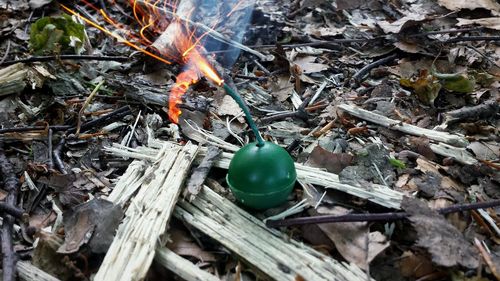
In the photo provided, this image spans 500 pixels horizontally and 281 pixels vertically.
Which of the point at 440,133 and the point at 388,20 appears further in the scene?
the point at 388,20

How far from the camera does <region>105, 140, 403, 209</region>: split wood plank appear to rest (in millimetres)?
2258

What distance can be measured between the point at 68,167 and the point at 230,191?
3.35ft

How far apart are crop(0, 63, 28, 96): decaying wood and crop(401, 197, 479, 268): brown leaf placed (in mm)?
2735

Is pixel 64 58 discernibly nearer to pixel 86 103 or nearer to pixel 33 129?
pixel 86 103

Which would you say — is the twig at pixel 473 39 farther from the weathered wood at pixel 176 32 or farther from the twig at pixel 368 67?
the weathered wood at pixel 176 32

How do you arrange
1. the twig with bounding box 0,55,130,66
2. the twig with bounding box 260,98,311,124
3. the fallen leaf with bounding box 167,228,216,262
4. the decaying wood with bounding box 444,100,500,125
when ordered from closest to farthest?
the fallen leaf with bounding box 167,228,216,262 → the decaying wood with bounding box 444,100,500,125 → the twig with bounding box 260,98,311,124 → the twig with bounding box 0,55,130,66

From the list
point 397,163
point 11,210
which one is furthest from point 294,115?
point 11,210

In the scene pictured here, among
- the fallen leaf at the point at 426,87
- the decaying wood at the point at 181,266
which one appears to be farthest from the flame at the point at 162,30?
the fallen leaf at the point at 426,87

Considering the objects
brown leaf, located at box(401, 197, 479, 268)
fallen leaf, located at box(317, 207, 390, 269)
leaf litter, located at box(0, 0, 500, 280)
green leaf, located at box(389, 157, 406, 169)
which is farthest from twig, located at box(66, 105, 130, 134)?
brown leaf, located at box(401, 197, 479, 268)

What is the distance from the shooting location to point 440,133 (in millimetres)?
2807

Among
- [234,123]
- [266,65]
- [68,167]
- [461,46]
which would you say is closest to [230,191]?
[234,123]

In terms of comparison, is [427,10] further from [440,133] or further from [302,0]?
[440,133]

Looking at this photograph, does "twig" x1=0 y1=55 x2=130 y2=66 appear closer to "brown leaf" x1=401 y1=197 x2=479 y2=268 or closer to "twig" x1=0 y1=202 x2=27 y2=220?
"twig" x1=0 y1=202 x2=27 y2=220

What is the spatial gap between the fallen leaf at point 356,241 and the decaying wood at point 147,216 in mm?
774
